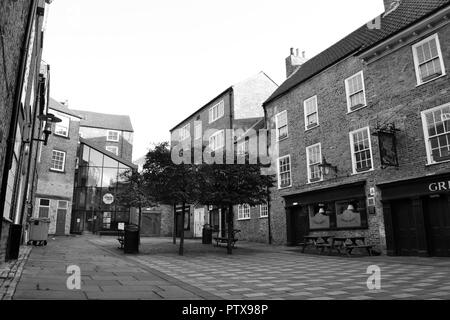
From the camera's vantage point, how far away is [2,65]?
5.43m

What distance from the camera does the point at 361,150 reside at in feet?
51.3

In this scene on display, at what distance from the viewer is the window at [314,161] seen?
17952mm

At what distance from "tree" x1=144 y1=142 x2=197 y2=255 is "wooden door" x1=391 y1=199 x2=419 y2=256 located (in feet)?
27.2

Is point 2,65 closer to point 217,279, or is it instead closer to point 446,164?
point 217,279

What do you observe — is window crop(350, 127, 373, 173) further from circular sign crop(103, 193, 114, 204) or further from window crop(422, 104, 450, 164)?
circular sign crop(103, 193, 114, 204)

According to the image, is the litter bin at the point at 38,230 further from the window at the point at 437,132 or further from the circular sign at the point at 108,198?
the window at the point at 437,132

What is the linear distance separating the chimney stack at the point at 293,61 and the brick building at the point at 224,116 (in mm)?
4194

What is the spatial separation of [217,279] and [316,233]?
422 inches

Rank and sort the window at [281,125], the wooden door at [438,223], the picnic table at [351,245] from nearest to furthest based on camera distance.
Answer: the wooden door at [438,223]
the picnic table at [351,245]
the window at [281,125]

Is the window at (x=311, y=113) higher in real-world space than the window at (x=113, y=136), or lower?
lower

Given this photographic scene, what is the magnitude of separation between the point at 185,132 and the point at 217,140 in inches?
306

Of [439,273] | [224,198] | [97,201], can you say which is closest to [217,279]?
[439,273]

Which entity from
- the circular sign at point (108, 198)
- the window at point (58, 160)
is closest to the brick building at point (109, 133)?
the circular sign at point (108, 198)

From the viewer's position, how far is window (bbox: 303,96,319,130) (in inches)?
733
